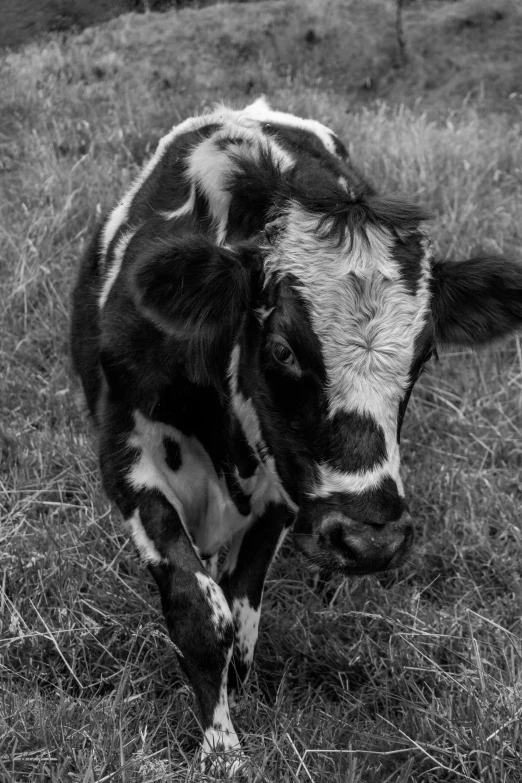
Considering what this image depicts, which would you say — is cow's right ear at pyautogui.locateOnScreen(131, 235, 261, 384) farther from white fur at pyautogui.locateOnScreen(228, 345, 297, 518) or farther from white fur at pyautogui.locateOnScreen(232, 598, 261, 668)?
white fur at pyautogui.locateOnScreen(232, 598, 261, 668)

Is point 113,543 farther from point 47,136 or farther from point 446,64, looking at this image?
point 446,64

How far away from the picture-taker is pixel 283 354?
2934mm

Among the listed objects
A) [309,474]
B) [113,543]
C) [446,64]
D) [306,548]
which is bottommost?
[446,64]

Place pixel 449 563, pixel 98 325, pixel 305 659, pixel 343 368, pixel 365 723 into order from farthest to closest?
pixel 449 563, pixel 98 325, pixel 305 659, pixel 365 723, pixel 343 368

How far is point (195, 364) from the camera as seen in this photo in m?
3.18

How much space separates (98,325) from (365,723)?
1737 mm

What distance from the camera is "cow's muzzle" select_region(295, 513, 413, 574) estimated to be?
2680 mm

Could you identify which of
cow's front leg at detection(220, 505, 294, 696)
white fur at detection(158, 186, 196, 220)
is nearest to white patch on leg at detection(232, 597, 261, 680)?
cow's front leg at detection(220, 505, 294, 696)

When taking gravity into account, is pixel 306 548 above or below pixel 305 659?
above

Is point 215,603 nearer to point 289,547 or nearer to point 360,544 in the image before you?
point 360,544

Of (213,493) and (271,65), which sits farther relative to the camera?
(271,65)

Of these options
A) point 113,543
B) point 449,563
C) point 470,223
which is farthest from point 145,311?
point 470,223

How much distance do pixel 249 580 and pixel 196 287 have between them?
1197 millimetres

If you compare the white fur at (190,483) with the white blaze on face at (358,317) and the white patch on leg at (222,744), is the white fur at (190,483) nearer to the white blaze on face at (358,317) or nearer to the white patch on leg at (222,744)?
the white patch on leg at (222,744)
